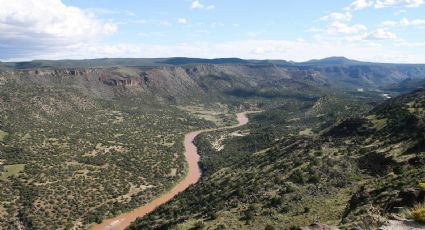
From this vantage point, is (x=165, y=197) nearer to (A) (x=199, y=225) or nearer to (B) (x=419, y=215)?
(A) (x=199, y=225)

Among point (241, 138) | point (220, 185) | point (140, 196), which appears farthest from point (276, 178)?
point (241, 138)

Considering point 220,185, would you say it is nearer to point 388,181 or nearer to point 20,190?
point 388,181

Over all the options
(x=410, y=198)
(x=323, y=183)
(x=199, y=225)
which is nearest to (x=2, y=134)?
(x=199, y=225)

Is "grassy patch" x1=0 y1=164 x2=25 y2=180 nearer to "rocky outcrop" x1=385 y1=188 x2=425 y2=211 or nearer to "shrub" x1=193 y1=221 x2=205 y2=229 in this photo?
"shrub" x1=193 y1=221 x2=205 y2=229

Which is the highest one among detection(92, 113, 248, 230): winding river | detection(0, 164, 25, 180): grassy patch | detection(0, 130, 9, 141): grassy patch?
detection(0, 130, 9, 141): grassy patch

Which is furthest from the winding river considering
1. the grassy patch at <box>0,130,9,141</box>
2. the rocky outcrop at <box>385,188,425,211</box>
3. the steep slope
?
the rocky outcrop at <box>385,188,425,211</box>

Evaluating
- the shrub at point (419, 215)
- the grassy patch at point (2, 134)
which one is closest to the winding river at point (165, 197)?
the grassy patch at point (2, 134)
